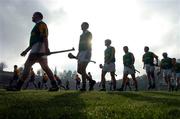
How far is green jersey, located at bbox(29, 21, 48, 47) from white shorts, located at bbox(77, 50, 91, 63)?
1.94 meters

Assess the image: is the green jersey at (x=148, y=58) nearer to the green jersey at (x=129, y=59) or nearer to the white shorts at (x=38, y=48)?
the green jersey at (x=129, y=59)

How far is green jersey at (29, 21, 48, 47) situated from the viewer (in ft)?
38.8

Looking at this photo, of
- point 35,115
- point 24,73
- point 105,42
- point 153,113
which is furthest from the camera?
point 105,42

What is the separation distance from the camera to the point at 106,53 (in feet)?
55.1

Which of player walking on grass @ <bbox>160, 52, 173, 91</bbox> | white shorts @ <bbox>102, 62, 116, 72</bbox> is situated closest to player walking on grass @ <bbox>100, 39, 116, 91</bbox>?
white shorts @ <bbox>102, 62, 116, 72</bbox>

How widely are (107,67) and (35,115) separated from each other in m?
11.1

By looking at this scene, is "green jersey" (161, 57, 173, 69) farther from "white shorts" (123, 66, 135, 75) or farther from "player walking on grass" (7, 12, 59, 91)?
"player walking on grass" (7, 12, 59, 91)

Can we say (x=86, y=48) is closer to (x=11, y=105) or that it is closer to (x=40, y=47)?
(x=40, y=47)

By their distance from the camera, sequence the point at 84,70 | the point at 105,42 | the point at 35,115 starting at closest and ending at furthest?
the point at 35,115
the point at 84,70
the point at 105,42

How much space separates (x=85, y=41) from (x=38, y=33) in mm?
2196

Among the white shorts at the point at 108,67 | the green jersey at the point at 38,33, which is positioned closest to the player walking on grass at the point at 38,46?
the green jersey at the point at 38,33

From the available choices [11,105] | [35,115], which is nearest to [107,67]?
[11,105]

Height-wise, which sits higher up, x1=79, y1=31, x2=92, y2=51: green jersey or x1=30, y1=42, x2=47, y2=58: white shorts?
x1=79, y1=31, x2=92, y2=51: green jersey

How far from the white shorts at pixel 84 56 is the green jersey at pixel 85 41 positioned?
147 mm
